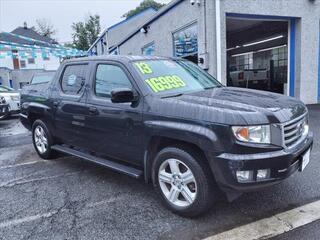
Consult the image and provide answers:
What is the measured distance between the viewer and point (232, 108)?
2.80 m

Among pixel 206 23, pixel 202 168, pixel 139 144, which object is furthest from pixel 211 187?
pixel 206 23

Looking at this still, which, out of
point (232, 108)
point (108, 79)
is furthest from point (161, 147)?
point (108, 79)

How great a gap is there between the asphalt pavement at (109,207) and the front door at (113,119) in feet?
1.79

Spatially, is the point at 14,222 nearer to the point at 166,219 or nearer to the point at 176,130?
the point at 166,219

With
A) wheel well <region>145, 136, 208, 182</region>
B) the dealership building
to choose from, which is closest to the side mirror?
wheel well <region>145, 136, 208, 182</region>

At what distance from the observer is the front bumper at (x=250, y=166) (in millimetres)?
2666

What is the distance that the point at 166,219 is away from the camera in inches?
124

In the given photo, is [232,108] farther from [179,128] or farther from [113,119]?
[113,119]

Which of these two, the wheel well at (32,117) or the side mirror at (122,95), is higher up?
the side mirror at (122,95)

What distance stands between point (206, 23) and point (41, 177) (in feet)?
22.4

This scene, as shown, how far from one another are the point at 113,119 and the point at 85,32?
57632 millimetres

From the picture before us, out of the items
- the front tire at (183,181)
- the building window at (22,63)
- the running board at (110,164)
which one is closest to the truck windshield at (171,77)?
the front tire at (183,181)

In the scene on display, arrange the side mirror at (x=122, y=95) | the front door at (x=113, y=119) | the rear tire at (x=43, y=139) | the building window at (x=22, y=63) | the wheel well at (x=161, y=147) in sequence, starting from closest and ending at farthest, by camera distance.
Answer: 1. the wheel well at (x=161, y=147)
2. the side mirror at (x=122, y=95)
3. the front door at (x=113, y=119)
4. the rear tire at (x=43, y=139)
5. the building window at (x=22, y=63)

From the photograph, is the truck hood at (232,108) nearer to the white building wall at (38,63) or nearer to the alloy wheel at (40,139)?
the alloy wheel at (40,139)
